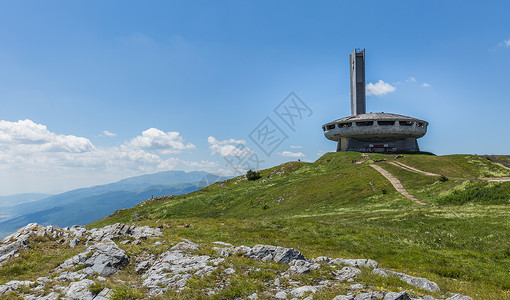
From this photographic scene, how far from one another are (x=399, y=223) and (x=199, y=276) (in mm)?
24068

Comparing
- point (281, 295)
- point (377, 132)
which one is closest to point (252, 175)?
point (377, 132)

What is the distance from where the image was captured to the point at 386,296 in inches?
360

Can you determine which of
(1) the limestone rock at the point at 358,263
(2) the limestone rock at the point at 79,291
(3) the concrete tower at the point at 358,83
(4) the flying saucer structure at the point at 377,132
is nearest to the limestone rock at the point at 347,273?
(1) the limestone rock at the point at 358,263

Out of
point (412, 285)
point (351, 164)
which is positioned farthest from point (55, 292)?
point (351, 164)

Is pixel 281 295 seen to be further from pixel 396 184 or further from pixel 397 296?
pixel 396 184

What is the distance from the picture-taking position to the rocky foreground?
34.2ft

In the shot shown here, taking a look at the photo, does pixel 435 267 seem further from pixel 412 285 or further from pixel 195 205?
pixel 195 205

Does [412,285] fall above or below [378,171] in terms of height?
below

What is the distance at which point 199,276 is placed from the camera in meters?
12.2

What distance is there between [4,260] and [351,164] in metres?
75.2

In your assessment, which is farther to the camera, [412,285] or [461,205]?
[461,205]

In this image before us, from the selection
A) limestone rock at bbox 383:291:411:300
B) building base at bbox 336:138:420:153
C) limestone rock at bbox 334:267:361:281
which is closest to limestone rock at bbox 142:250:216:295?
limestone rock at bbox 334:267:361:281

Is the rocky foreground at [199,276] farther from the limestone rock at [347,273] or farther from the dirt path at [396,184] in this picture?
the dirt path at [396,184]

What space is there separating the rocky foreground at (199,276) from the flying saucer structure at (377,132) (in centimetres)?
9166
